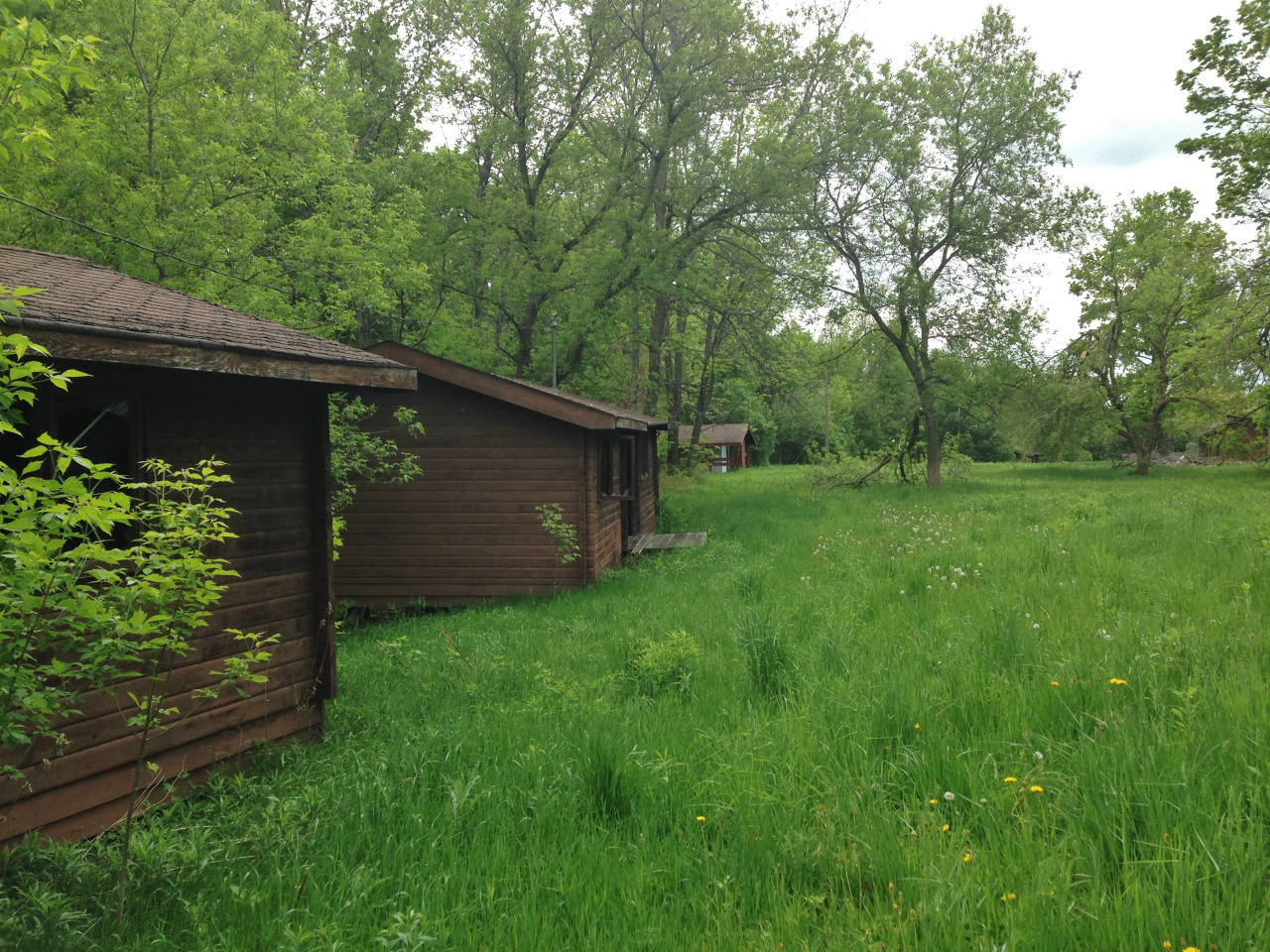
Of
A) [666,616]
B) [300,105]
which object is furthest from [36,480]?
[300,105]

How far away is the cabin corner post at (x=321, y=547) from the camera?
6191 millimetres

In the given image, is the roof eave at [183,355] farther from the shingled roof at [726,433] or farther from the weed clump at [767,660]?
the shingled roof at [726,433]

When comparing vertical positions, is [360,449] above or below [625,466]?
above

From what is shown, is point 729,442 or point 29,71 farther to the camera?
point 729,442

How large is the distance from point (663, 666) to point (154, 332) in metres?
4.29

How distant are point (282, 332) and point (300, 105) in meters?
14.4

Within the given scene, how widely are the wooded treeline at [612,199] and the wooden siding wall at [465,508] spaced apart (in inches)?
159

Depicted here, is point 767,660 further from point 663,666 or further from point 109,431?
point 109,431

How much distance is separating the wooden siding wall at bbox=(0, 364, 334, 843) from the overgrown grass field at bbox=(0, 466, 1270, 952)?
0.34 meters

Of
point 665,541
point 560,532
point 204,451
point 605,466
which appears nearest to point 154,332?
point 204,451

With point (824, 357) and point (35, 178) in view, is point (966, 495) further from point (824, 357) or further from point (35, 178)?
point (35, 178)

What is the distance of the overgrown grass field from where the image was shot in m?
2.87

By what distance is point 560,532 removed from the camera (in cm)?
1209

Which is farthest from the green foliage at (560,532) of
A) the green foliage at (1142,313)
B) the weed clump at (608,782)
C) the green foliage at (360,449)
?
the green foliage at (1142,313)
